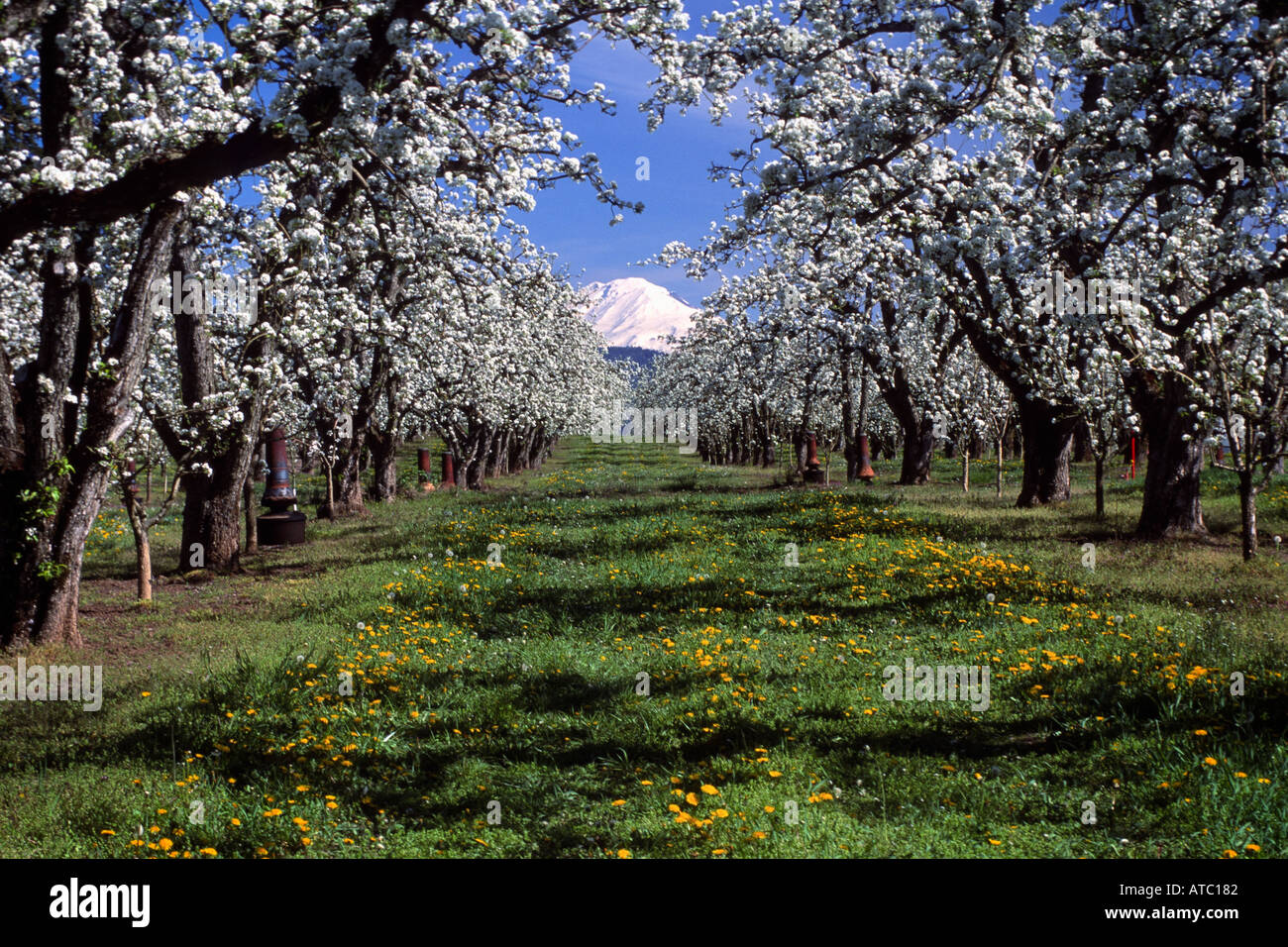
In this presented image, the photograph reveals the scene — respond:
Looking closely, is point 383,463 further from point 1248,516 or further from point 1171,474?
point 1248,516

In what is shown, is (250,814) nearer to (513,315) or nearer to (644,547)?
(644,547)

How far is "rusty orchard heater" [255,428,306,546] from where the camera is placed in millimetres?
18578

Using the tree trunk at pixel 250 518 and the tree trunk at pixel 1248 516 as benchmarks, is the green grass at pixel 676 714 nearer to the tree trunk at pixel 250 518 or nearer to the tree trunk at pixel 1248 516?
the tree trunk at pixel 1248 516

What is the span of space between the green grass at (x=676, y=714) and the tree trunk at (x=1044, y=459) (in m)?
7.31

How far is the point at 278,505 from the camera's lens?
1883 centimetres

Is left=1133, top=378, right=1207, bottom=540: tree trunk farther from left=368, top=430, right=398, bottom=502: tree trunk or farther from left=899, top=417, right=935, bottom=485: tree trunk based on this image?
left=368, top=430, right=398, bottom=502: tree trunk

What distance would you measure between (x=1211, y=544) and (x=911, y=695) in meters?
10.1

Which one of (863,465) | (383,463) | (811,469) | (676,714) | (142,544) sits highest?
(383,463)

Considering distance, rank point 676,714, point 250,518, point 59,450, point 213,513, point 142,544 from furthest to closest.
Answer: point 250,518 → point 213,513 → point 142,544 → point 59,450 → point 676,714

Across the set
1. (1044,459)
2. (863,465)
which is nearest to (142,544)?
(1044,459)

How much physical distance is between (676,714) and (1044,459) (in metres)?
17.5

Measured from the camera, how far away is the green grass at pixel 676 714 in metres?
5.54

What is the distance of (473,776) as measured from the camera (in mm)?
6570
